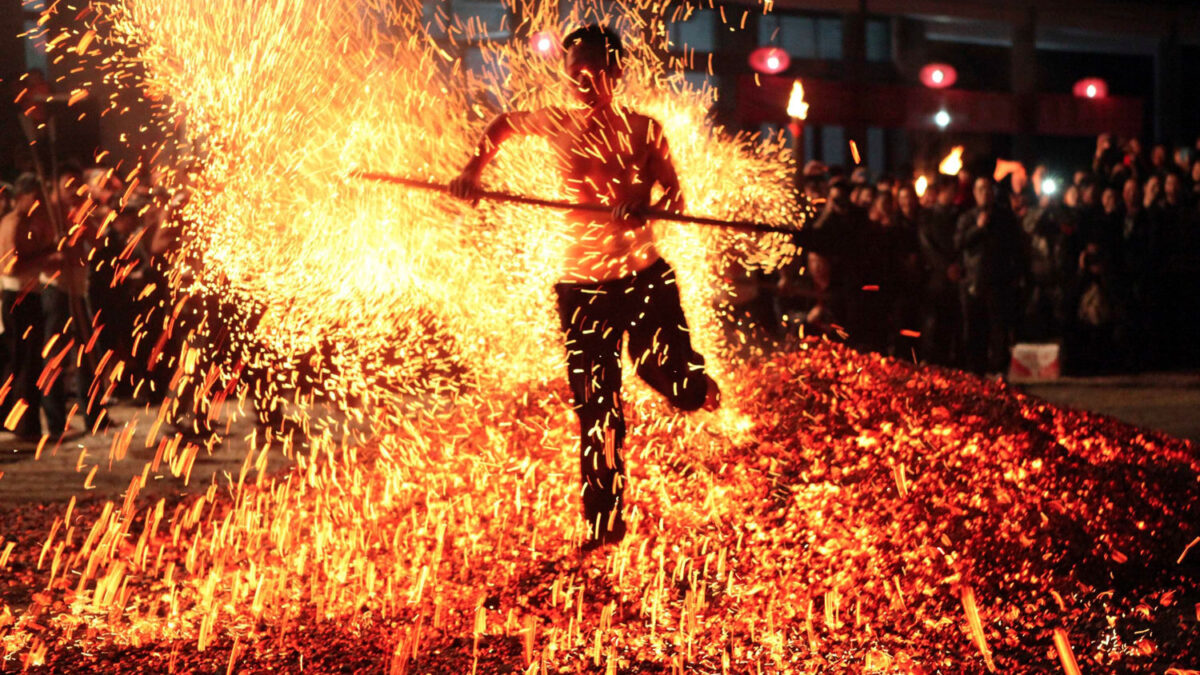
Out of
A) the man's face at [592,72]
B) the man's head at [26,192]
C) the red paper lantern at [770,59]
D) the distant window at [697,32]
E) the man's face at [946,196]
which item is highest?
the distant window at [697,32]

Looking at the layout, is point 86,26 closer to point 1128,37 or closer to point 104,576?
point 104,576

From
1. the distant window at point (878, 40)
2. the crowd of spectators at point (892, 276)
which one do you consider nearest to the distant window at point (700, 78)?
the distant window at point (878, 40)

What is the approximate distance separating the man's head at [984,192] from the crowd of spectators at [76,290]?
6.25 metres

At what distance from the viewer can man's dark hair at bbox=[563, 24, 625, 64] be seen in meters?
4.65

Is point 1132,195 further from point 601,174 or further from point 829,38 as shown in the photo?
point 829,38

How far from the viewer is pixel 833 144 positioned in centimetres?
2961

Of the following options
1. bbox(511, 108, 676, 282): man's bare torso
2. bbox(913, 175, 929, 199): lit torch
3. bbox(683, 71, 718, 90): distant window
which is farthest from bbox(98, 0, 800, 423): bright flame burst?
bbox(683, 71, 718, 90): distant window

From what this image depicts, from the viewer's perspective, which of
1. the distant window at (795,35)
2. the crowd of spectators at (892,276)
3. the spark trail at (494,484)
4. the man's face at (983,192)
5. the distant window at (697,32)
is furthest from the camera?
the distant window at (795,35)

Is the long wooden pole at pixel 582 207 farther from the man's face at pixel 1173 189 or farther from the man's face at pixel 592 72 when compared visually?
the man's face at pixel 1173 189

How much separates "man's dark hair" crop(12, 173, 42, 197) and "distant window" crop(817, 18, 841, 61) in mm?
21888

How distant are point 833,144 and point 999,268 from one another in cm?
1929

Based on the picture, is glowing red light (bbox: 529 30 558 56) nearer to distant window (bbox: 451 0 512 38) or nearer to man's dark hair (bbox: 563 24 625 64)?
distant window (bbox: 451 0 512 38)

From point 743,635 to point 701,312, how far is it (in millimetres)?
4057

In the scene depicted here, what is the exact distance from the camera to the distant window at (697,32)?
86.0ft
